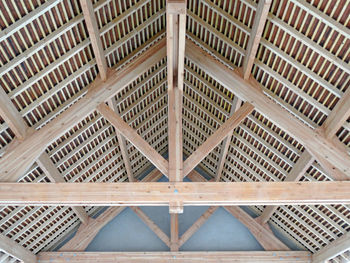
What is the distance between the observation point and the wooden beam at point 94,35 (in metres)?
6.48

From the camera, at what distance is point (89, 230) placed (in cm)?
1206

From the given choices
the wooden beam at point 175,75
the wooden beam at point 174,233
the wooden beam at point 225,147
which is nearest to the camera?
the wooden beam at point 175,75

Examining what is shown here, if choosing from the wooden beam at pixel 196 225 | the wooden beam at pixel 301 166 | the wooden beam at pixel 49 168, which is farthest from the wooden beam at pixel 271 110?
the wooden beam at pixel 196 225

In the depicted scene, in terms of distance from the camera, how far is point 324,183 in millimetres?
6250

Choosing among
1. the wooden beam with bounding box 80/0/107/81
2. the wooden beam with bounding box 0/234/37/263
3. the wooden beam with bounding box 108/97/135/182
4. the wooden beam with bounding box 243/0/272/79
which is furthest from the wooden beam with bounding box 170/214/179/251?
the wooden beam with bounding box 243/0/272/79

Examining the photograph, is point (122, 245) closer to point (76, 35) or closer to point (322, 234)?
point (322, 234)

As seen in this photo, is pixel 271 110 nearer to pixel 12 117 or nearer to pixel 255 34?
pixel 255 34

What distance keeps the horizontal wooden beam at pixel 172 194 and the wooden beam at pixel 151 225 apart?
20.2ft

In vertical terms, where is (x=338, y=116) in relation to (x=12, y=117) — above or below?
above

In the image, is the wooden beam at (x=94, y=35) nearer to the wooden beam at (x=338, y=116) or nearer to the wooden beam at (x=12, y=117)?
the wooden beam at (x=12, y=117)

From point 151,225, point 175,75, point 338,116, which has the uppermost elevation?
point 175,75

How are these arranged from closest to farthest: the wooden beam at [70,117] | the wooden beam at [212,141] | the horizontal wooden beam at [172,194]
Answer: the horizontal wooden beam at [172,194], the wooden beam at [70,117], the wooden beam at [212,141]

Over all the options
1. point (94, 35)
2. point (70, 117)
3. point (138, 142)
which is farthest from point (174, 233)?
point (94, 35)

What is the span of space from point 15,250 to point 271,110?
7732 mm
